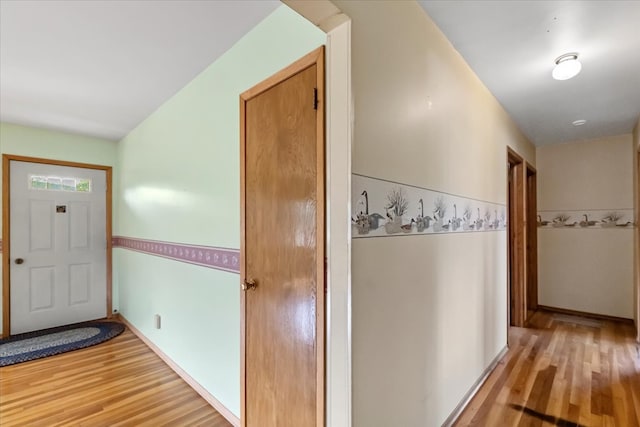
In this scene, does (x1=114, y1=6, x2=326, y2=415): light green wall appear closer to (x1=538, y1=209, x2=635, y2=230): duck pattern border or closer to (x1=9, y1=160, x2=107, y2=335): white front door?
(x1=9, y1=160, x2=107, y2=335): white front door

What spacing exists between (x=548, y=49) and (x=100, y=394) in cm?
382

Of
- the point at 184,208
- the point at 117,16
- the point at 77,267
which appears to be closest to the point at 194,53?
the point at 117,16

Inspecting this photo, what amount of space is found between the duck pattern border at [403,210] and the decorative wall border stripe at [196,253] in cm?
94

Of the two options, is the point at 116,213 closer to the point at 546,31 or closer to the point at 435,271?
the point at 435,271

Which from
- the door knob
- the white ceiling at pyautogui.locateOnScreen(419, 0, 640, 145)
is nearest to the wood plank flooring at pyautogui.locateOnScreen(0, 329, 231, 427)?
the door knob

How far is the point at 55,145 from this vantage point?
3.56 metres

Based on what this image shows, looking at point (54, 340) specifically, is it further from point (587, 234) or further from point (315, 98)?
point (587, 234)

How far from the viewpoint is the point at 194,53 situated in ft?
6.50

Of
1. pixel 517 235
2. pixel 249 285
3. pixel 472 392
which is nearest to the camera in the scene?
pixel 249 285

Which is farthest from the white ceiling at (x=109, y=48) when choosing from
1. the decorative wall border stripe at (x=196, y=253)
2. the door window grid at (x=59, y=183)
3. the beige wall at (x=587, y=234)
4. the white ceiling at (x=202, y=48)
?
the beige wall at (x=587, y=234)

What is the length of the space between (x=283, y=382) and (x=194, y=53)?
2030 millimetres

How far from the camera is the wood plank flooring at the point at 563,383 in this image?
6.26 feet

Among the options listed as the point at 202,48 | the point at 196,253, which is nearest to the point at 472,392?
the point at 196,253

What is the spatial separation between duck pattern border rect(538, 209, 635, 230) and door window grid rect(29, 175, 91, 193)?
19.8 ft
